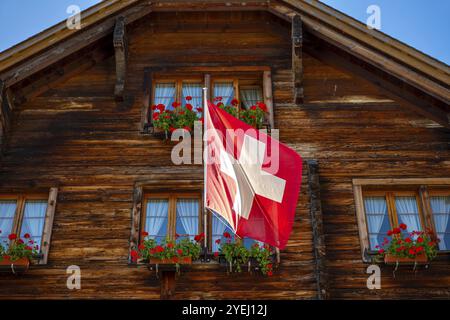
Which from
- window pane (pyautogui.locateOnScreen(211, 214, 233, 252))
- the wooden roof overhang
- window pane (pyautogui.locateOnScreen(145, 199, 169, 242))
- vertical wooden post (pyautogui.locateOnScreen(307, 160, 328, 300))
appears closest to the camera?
vertical wooden post (pyautogui.locateOnScreen(307, 160, 328, 300))

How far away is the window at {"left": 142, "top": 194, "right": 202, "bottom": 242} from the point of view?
13.8m

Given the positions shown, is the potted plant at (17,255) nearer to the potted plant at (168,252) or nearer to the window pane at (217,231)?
the potted plant at (168,252)

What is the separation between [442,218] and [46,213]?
751 centimetres

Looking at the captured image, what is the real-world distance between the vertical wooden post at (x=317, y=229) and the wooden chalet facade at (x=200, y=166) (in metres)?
0.02

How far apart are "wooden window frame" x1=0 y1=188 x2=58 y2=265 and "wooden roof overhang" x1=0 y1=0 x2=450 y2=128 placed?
2280mm

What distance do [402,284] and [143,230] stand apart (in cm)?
481

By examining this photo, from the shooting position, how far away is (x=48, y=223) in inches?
539

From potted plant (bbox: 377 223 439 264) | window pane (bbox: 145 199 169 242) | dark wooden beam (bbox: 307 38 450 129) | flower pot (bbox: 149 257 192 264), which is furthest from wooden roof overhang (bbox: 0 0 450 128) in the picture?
flower pot (bbox: 149 257 192 264)

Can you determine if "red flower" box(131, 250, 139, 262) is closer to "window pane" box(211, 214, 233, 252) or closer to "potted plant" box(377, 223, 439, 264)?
"window pane" box(211, 214, 233, 252)

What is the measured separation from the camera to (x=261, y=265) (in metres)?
13.0

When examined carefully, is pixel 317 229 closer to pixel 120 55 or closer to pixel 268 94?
pixel 268 94

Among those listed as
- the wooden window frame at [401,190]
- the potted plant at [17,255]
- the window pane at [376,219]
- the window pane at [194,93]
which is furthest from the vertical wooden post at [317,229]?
the potted plant at [17,255]

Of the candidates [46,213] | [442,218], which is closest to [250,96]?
[442,218]
